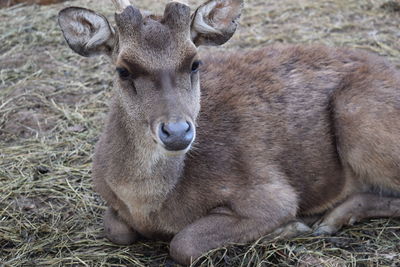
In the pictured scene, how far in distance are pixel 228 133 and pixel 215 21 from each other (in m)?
0.94

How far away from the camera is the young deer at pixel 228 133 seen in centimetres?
445

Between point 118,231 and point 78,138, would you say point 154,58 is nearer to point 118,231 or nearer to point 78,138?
point 118,231

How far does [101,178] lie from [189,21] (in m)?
1.49

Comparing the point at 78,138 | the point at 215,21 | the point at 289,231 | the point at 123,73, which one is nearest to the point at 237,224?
the point at 289,231

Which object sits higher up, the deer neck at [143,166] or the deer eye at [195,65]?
the deer eye at [195,65]

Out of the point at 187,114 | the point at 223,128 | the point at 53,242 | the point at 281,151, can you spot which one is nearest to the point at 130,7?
the point at 187,114

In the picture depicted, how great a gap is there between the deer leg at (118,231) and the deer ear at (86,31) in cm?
138

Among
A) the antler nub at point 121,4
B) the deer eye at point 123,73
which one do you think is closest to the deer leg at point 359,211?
the deer eye at point 123,73

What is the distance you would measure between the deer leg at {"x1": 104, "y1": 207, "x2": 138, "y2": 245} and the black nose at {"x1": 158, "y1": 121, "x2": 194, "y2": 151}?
122cm

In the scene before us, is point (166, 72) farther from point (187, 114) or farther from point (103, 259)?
point (103, 259)

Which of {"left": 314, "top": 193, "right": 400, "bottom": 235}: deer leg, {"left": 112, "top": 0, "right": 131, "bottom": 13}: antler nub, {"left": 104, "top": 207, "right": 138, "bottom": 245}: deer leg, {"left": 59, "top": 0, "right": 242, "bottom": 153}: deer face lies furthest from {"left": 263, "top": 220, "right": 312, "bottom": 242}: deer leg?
{"left": 112, "top": 0, "right": 131, "bottom": 13}: antler nub

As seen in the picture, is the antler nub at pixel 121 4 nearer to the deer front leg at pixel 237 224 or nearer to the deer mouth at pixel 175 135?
the deer mouth at pixel 175 135

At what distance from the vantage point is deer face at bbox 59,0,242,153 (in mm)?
4203

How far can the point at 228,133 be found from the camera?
17.0ft
